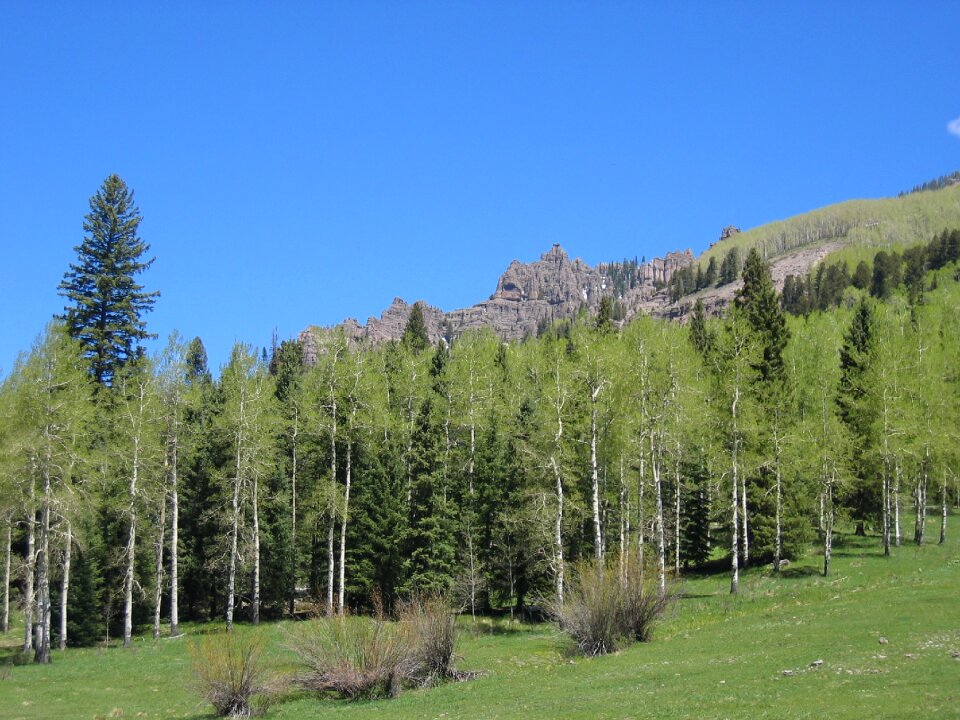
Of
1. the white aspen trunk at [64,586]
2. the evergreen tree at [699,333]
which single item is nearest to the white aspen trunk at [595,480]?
the white aspen trunk at [64,586]

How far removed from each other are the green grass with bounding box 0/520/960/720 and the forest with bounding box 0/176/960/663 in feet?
10.9

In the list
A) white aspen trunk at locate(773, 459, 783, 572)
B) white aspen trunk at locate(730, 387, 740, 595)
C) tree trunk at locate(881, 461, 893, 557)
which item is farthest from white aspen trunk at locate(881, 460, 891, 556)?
white aspen trunk at locate(730, 387, 740, 595)

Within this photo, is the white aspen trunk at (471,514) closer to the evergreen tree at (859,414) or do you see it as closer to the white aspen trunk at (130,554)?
the white aspen trunk at (130,554)

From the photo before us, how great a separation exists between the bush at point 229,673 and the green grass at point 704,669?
1.25 m

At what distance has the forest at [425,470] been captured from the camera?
38000 millimetres

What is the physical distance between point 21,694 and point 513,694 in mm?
16877

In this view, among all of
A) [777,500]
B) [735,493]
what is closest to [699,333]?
[777,500]

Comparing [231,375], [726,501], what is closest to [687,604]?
[726,501]

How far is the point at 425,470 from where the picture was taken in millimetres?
48188

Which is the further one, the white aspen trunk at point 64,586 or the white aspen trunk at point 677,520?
the white aspen trunk at point 677,520

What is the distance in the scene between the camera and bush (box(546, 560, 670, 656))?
85.3 feet

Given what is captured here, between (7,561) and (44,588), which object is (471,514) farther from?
(7,561)

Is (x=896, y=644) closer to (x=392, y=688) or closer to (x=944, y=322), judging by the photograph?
(x=392, y=688)

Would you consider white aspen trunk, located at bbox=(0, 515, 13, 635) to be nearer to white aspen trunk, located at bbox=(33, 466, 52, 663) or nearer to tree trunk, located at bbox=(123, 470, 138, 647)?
white aspen trunk, located at bbox=(33, 466, 52, 663)
